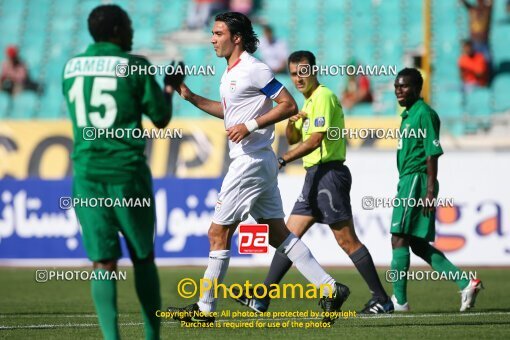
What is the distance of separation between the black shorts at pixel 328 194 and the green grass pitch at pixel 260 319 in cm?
100

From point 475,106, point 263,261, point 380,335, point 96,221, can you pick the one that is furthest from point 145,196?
point 475,106

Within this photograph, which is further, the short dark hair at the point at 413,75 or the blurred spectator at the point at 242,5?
the blurred spectator at the point at 242,5

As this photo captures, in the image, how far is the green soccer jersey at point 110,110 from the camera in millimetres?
6641

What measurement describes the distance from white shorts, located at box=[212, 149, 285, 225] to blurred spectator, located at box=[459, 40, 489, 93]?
15.6 metres

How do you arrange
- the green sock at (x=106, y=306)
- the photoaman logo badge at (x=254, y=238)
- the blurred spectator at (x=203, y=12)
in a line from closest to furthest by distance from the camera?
1. the green sock at (x=106, y=306)
2. the photoaman logo badge at (x=254, y=238)
3. the blurred spectator at (x=203, y=12)

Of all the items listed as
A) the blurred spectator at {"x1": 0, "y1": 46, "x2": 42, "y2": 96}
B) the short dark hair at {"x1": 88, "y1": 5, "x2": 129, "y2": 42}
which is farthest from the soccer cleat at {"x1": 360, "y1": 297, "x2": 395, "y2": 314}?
the blurred spectator at {"x1": 0, "y1": 46, "x2": 42, "y2": 96}

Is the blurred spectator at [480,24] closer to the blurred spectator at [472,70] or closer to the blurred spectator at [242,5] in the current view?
the blurred spectator at [472,70]

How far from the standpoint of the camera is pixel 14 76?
25.4m

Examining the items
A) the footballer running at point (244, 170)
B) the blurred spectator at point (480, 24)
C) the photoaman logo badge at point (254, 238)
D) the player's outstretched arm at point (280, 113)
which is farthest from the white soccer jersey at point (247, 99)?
the blurred spectator at point (480, 24)

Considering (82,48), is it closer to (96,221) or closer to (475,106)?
(475,106)

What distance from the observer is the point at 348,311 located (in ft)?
32.9

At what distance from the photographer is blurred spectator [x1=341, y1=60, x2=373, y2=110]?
23141 millimetres

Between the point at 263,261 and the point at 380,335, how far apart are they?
27.9 ft

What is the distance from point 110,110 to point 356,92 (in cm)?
1694
